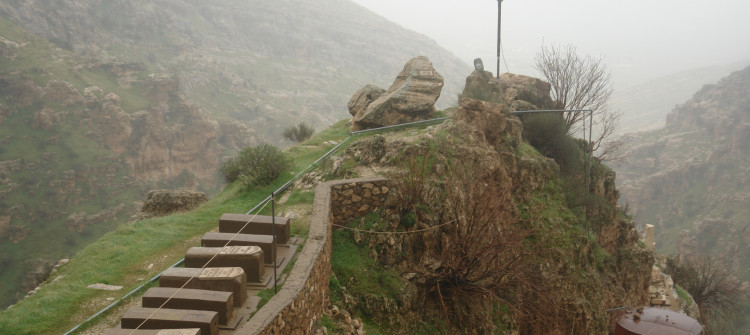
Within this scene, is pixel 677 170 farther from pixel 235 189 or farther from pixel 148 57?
pixel 148 57

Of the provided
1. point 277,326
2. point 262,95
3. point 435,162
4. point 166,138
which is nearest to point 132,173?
point 166,138

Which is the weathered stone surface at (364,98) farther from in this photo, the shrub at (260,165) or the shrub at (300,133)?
the shrub at (260,165)

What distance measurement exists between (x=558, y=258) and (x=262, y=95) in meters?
75.5

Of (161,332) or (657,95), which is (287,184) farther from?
(657,95)

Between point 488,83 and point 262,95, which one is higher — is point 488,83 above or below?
below

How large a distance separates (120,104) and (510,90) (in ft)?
149

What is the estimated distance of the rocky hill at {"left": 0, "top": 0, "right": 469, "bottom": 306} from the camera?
38.3 meters

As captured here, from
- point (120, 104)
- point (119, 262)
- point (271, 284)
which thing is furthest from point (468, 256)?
point (120, 104)

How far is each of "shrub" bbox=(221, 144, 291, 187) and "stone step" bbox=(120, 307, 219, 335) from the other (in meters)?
6.96

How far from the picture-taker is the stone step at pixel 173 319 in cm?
536

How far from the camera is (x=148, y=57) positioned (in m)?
72.6

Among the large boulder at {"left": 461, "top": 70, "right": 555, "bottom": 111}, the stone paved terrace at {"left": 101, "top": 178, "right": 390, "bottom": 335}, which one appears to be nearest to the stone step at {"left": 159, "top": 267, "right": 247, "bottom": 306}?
the stone paved terrace at {"left": 101, "top": 178, "right": 390, "bottom": 335}

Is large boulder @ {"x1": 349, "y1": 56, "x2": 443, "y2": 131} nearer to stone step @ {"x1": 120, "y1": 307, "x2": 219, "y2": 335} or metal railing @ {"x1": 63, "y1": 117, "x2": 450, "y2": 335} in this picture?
metal railing @ {"x1": 63, "y1": 117, "x2": 450, "y2": 335}

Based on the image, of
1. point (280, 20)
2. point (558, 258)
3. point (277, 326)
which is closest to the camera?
point (277, 326)
